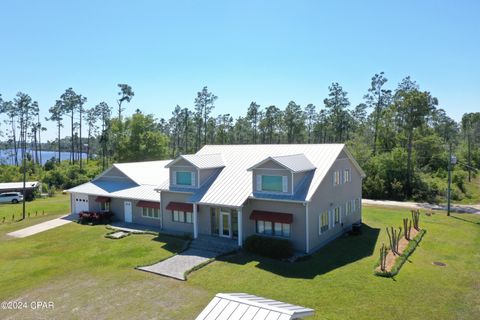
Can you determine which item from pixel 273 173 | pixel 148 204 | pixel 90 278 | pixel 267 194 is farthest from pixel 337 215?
pixel 90 278

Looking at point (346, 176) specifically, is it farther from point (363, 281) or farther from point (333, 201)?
point (363, 281)

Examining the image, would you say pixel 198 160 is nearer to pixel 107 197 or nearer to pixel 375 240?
pixel 107 197

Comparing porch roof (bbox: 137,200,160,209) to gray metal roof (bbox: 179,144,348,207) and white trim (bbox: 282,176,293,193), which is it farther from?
white trim (bbox: 282,176,293,193)

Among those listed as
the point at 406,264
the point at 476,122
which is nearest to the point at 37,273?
the point at 406,264

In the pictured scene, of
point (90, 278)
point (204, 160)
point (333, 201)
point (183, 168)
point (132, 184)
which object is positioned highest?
point (204, 160)

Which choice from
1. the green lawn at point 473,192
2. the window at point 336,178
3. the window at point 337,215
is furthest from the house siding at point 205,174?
the green lawn at point 473,192

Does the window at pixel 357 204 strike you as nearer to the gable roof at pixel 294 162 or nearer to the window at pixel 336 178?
the window at pixel 336 178
